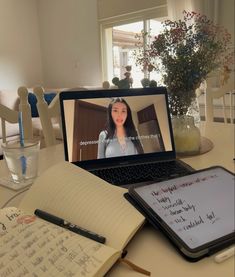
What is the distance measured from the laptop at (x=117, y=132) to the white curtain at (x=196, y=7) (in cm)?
227

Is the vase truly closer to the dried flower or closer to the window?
the dried flower

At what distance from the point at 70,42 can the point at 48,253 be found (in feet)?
13.7

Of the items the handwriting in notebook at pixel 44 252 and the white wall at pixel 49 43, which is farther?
the white wall at pixel 49 43

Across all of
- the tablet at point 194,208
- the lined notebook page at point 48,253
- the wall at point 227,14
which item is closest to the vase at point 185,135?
the tablet at point 194,208

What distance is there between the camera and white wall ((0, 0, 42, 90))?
14.0 feet

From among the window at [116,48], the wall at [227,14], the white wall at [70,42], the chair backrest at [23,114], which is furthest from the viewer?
the white wall at [70,42]

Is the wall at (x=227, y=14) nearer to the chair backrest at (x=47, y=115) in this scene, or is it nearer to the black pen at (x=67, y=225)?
the chair backrest at (x=47, y=115)

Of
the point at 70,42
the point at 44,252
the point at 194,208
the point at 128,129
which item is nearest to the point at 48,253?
the point at 44,252

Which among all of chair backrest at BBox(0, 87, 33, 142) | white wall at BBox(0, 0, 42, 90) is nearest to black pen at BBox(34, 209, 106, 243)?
chair backrest at BBox(0, 87, 33, 142)

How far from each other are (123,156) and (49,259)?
45 centimetres

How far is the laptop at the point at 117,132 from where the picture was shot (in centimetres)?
78

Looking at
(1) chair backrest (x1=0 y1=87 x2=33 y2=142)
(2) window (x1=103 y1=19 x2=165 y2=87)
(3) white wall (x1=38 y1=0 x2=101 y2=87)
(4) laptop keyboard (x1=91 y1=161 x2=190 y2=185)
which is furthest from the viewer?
(3) white wall (x1=38 y1=0 x2=101 y2=87)

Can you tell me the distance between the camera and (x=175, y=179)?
54 cm

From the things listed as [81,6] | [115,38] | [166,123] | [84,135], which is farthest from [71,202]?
[81,6]
